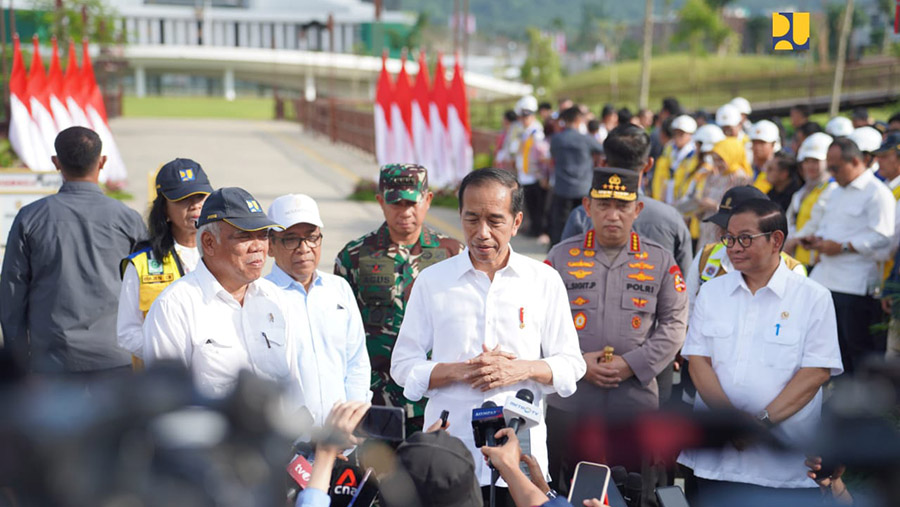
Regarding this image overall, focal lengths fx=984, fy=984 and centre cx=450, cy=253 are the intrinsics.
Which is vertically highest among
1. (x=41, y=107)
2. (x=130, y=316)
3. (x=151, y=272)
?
(x=151, y=272)

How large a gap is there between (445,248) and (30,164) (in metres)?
13.3

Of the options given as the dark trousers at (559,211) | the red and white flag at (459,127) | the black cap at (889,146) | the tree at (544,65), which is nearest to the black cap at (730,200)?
the black cap at (889,146)

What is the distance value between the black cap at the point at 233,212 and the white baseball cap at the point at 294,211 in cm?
60

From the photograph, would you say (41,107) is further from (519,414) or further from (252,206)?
(519,414)

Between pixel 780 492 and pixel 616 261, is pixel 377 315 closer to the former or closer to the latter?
pixel 616 261

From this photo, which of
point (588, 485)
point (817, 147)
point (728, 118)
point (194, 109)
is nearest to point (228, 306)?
point (588, 485)

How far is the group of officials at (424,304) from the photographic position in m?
3.19

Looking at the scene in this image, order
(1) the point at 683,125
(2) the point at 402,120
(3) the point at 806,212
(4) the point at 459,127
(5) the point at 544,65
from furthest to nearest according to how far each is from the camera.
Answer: (5) the point at 544,65, (2) the point at 402,120, (4) the point at 459,127, (1) the point at 683,125, (3) the point at 806,212

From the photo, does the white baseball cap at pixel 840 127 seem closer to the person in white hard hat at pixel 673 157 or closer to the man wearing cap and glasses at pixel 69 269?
the person in white hard hat at pixel 673 157

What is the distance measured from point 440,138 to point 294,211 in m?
13.9

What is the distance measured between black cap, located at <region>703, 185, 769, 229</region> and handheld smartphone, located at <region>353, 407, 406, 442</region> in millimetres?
3033

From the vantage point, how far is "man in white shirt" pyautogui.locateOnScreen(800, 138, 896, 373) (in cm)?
644

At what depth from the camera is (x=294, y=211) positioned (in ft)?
12.6

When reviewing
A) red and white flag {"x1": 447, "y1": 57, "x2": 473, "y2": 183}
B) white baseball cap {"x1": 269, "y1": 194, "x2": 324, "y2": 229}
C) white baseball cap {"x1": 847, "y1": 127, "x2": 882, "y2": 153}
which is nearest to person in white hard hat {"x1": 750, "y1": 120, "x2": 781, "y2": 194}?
white baseball cap {"x1": 847, "y1": 127, "x2": 882, "y2": 153}
